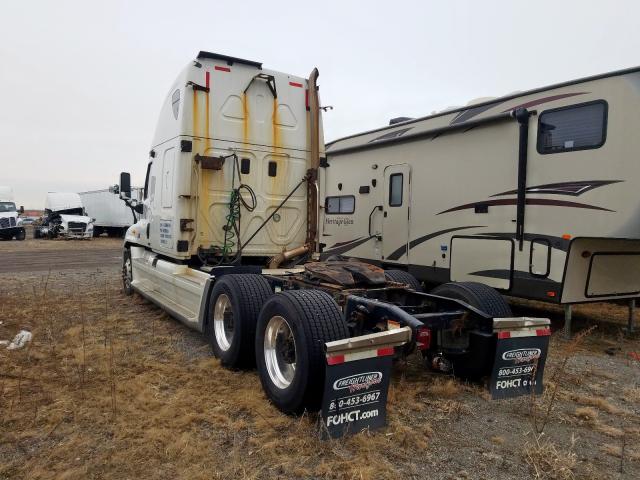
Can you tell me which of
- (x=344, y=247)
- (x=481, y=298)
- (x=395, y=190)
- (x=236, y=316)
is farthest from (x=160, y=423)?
(x=344, y=247)

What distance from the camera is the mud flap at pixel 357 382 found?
3197mm

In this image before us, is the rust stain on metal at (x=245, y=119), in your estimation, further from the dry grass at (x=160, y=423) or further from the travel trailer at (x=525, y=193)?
the dry grass at (x=160, y=423)

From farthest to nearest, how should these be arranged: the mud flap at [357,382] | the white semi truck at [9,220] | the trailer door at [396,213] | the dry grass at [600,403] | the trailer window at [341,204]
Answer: the white semi truck at [9,220], the trailer window at [341,204], the trailer door at [396,213], the dry grass at [600,403], the mud flap at [357,382]

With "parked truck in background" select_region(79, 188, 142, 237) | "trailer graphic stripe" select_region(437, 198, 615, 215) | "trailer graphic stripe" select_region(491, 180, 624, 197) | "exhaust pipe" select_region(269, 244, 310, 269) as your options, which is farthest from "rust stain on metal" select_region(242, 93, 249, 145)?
"parked truck in background" select_region(79, 188, 142, 237)

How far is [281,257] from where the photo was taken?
6723mm

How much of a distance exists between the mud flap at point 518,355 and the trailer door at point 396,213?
4269 mm

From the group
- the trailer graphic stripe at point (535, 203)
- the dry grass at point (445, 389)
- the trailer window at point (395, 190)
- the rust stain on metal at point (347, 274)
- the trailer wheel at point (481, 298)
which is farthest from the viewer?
the trailer window at point (395, 190)

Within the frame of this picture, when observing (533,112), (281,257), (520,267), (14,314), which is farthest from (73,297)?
(533,112)

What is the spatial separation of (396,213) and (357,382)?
18.4ft

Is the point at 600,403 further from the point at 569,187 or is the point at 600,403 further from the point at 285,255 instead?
the point at 285,255

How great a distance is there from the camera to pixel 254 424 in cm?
354

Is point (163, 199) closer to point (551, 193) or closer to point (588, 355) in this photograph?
point (551, 193)

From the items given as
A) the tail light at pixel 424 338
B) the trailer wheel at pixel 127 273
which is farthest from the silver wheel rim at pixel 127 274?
the tail light at pixel 424 338

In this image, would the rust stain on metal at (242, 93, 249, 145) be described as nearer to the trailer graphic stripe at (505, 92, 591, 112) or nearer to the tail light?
the trailer graphic stripe at (505, 92, 591, 112)
